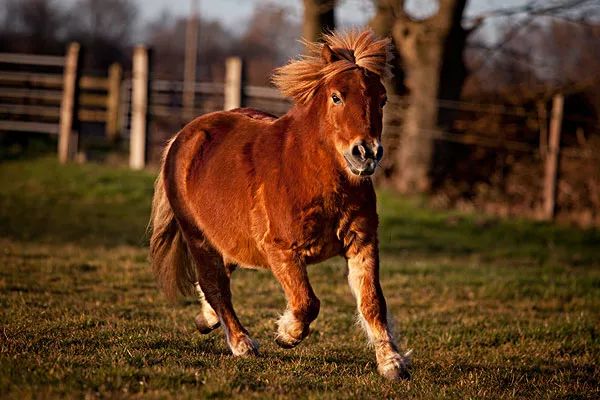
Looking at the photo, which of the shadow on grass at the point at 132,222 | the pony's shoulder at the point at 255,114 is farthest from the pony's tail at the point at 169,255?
the shadow on grass at the point at 132,222

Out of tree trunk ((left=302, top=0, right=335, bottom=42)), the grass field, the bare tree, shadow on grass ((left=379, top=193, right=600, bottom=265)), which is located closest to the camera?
the grass field

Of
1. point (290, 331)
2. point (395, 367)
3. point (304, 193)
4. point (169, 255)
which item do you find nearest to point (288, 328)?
point (290, 331)

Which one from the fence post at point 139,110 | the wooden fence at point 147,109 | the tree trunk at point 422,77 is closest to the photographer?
the wooden fence at point 147,109

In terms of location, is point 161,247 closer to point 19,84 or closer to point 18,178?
point 18,178

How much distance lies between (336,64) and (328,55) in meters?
0.12

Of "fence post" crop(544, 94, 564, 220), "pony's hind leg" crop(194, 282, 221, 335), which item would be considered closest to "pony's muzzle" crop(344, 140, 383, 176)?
"pony's hind leg" crop(194, 282, 221, 335)

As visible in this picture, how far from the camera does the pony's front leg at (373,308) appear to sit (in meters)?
5.93

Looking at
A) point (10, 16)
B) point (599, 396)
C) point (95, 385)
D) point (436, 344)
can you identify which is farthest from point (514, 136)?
point (10, 16)

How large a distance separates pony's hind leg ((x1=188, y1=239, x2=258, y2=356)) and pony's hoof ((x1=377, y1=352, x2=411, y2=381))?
1.09 meters

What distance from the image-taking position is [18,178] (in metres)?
19.3

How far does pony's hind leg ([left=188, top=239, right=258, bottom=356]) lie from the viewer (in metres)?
6.68

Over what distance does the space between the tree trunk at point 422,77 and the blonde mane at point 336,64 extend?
41.9 ft

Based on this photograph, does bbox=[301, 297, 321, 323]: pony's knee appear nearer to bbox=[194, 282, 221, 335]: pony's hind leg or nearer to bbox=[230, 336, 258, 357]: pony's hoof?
bbox=[230, 336, 258, 357]: pony's hoof

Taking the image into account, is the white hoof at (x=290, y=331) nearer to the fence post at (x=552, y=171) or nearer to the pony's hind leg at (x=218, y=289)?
the pony's hind leg at (x=218, y=289)
